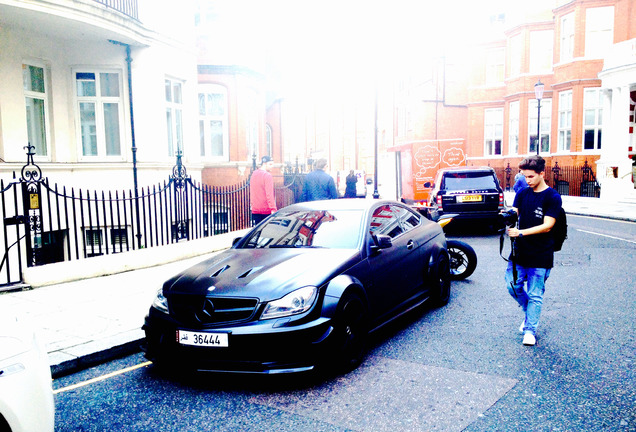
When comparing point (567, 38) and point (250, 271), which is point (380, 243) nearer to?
point (250, 271)

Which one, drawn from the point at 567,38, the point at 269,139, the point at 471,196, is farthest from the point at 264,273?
the point at 567,38

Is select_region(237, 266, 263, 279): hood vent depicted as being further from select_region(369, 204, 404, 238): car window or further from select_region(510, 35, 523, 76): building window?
select_region(510, 35, 523, 76): building window

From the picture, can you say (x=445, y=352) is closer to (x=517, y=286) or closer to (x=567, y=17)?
(x=517, y=286)

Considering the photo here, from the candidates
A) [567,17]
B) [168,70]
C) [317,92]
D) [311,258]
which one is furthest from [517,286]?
[317,92]

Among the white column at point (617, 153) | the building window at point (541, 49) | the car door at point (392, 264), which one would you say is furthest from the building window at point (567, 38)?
the car door at point (392, 264)

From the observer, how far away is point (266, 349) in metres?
4.00

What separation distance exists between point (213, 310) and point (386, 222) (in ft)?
8.00

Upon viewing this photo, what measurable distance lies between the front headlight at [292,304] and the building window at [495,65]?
33429 mm

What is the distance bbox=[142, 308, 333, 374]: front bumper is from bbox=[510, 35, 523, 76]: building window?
3147cm

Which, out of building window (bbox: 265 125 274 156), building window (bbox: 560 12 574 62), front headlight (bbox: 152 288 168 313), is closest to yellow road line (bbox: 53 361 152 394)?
front headlight (bbox: 152 288 168 313)

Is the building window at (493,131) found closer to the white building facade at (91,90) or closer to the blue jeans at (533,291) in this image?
the white building facade at (91,90)

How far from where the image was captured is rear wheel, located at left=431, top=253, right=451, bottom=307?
6.43 m

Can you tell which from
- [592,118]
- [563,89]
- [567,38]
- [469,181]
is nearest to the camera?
[469,181]

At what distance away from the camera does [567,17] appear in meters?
27.8
